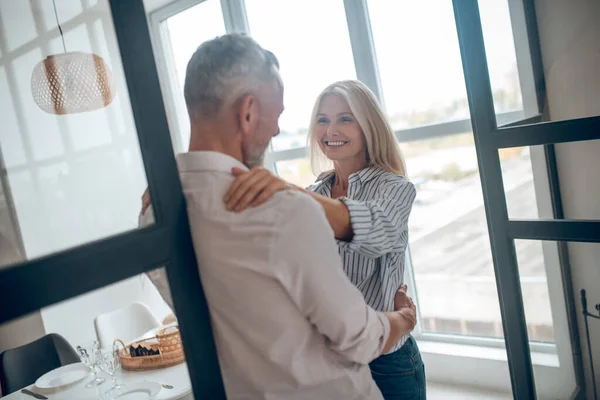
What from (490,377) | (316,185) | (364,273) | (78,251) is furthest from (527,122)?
(490,377)

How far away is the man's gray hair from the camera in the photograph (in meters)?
0.99

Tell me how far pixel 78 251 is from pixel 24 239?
8cm

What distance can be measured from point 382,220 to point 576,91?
0.61m

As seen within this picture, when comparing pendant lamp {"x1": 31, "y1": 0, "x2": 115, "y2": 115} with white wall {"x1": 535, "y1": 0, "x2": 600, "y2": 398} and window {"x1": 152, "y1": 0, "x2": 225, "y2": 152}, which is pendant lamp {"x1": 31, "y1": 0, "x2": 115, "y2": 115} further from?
window {"x1": 152, "y1": 0, "x2": 225, "y2": 152}

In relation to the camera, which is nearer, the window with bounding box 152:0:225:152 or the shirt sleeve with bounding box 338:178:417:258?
the shirt sleeve with bounding box 338:178:417:258

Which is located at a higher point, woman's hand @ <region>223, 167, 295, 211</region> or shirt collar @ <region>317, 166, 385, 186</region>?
woman's hand @ <region>223, 167, 295, 211</region>

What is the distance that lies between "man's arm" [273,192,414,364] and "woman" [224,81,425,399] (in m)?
0.08

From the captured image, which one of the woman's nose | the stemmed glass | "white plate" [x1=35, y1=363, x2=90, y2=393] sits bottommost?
"white plate" [x1=35, y1=363, x2=90, y2=393]

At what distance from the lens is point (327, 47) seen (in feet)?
11.6

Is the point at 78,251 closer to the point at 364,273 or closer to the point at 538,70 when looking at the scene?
the point at 364,273

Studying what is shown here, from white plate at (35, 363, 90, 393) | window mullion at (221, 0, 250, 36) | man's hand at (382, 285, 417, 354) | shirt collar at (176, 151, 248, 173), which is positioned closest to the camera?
shirt collar at (176, 151, 248, 173)

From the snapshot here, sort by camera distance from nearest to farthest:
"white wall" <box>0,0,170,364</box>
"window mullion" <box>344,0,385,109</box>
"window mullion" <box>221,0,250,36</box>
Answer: "white wall" <box>0,0,170,364</box> → "window mullion" <box>344,0,385,109</box> → "window mullion" <box>221,0,250,36</box>

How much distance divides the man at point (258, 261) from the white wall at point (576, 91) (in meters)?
0.76

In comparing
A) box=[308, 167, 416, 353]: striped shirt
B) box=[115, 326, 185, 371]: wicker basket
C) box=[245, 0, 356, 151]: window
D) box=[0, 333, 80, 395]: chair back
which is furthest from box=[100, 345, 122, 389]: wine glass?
box=[245, 0, 356, 151]: window
